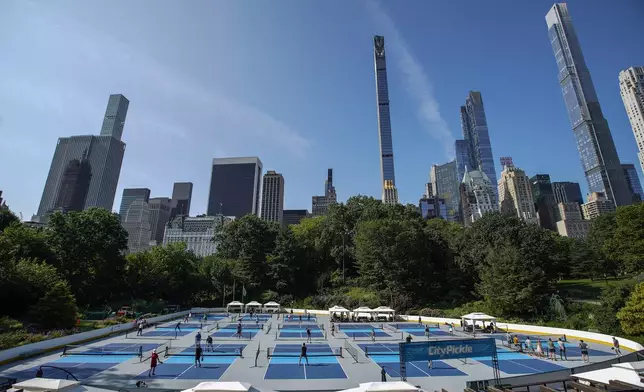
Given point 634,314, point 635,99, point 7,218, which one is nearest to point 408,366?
point 634,314

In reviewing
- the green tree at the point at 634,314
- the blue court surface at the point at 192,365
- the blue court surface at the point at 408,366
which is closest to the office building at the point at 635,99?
the green tree at the point at 634,314

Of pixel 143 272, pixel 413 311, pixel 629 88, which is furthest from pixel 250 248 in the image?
pixel 629 88

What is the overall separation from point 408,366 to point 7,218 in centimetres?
5880

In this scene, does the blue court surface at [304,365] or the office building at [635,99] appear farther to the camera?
the office building at [635,99]

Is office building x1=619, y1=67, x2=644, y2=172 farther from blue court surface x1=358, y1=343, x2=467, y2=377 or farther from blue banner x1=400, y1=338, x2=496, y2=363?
blue banner x1=400, y1=338, x2=496, y2=363

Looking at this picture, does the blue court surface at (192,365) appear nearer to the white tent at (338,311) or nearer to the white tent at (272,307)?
the white tent at (338,311)

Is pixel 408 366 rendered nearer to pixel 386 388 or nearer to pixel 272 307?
pixel 386 388

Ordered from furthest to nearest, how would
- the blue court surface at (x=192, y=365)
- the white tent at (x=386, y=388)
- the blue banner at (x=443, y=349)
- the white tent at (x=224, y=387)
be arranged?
the blue court surface at (x=192, y=365) → the blue banner at (x=443, y=349) → the white tent at (x=386, y=388) → the white tent at (x=224, y=387)

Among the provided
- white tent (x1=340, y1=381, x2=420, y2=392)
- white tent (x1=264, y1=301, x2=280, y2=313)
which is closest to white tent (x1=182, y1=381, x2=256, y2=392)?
white tent (x1=340, y1=381, x2=420, y2=392)

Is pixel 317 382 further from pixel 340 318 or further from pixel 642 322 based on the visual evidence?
pixel 340 318

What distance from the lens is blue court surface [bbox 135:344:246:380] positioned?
17688 mm

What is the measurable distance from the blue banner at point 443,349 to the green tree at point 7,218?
58.0m

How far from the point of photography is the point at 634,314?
2528 cm

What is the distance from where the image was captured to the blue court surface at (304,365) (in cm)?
1789
